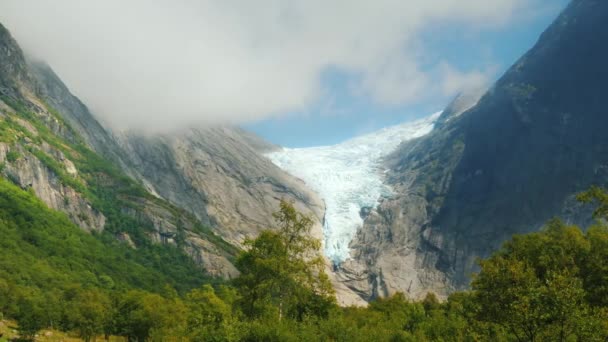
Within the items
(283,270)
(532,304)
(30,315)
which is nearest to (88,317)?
(30,315)

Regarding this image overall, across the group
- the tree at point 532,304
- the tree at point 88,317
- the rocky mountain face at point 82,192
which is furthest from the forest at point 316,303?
the rocky mountain face at point 82,192

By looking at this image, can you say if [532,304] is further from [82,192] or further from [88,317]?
[82,192]

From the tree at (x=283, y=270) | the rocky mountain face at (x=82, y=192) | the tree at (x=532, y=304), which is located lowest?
the tree at (x=532, y=304)

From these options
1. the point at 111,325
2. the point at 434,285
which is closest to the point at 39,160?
the point at 111,325

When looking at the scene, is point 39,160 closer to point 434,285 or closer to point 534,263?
point 434,285

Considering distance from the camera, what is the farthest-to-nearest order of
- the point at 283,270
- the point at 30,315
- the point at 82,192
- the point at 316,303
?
the point at 82,192
the point at 30,315
the point at 316,303
the point at 283,270

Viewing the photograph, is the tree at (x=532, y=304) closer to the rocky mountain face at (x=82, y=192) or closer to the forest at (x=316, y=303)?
the forest at (x=316, y=303)

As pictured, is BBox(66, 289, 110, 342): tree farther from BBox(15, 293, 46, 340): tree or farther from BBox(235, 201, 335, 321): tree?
BBox(235, 201, 335, 321): tree

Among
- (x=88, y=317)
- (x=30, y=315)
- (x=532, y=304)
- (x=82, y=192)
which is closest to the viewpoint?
(x=532, y=304)
